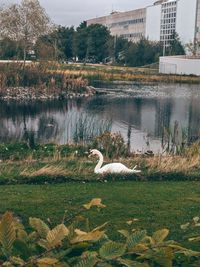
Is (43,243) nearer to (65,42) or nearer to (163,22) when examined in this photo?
(65,42)

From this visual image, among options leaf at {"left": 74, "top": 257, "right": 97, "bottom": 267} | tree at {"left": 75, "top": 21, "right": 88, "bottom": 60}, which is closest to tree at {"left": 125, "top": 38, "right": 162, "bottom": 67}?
tree at {"left": 75, "top": 21, "right": 88, "bottom": 60}

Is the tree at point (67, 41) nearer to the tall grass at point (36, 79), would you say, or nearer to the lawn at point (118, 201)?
the tall grass at point (36, 79)

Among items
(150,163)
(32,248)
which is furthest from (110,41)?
(32,248)

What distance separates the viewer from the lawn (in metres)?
6.02

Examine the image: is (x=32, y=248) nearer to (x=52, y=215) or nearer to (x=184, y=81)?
(x=52, y=215)

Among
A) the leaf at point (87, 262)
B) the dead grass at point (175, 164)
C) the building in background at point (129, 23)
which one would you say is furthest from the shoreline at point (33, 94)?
the building in background at point (129, 23)

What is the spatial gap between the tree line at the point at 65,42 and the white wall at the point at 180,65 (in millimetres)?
8466

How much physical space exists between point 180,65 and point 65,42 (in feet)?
76.7

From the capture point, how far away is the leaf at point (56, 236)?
1.62 m

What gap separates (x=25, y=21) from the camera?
39219mm

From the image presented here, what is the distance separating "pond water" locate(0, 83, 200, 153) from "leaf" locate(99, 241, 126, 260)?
11717 mm

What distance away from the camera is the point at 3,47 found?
43.7 meters

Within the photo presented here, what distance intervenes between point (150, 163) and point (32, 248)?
328 inches

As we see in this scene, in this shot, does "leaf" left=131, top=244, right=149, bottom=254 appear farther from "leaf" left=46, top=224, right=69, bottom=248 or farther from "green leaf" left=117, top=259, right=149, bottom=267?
"leaf" left=46, top=224, right=69, bottom=248
